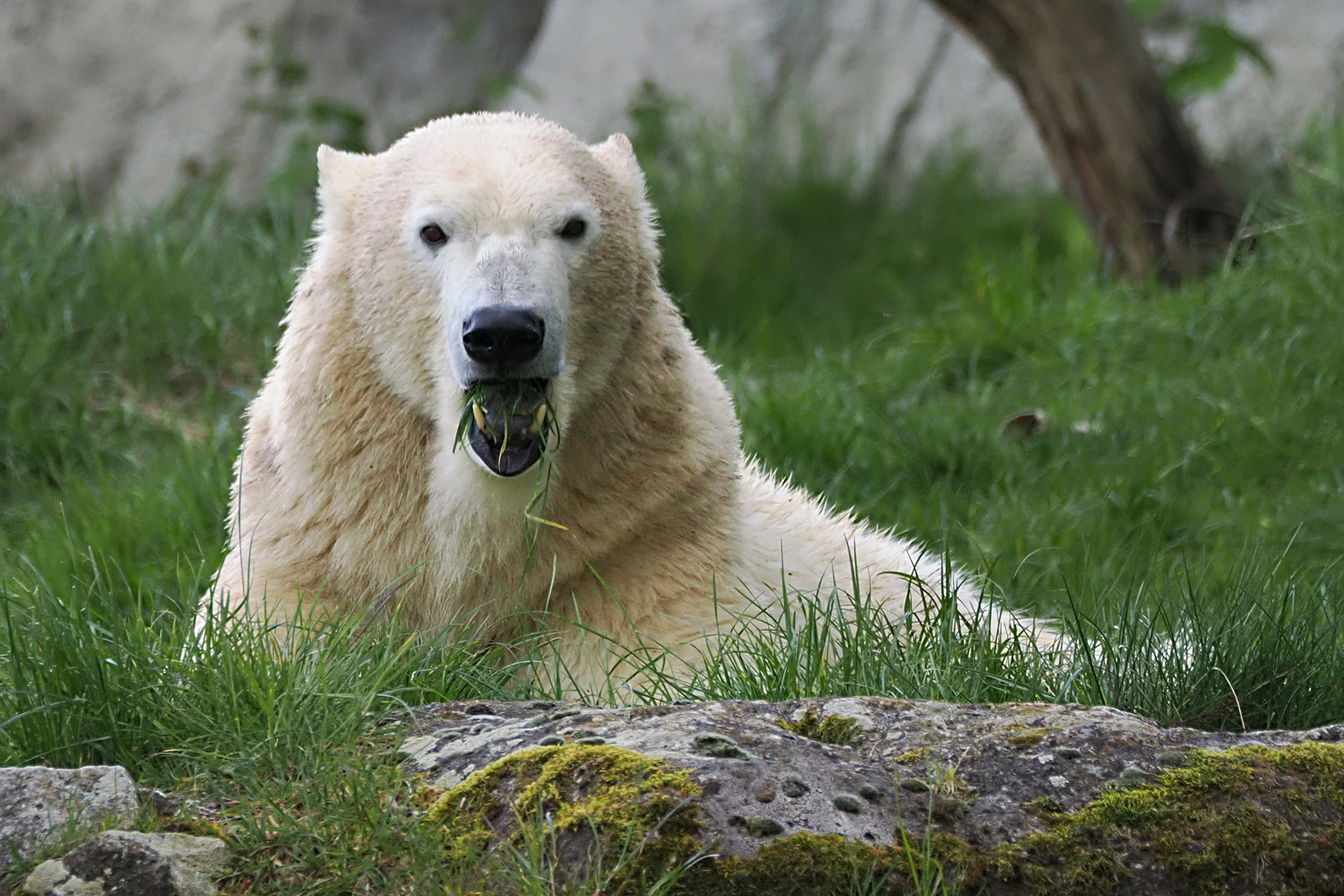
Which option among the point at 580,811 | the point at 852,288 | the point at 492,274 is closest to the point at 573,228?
the point at 492,274

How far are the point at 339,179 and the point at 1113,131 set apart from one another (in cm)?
468

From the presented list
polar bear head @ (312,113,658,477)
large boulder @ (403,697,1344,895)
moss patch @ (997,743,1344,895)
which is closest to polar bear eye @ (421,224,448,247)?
polar bear head @ (312,113,658,477)

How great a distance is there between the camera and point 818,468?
211 inches

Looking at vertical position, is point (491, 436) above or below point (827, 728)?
above

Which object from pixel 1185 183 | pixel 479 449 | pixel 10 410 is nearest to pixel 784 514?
pixel 479 449

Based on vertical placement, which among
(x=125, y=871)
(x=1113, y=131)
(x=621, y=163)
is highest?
(x=1113, y=131)

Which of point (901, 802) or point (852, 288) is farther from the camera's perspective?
point (852, 288)

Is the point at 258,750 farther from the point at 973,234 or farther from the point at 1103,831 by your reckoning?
the point at 973,234

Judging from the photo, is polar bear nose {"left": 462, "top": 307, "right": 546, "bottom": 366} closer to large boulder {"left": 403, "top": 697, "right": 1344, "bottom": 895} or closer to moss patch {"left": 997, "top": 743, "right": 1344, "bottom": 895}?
large boulder {"left": 403, "top": 697, "right": 1344, "bottom": 895}

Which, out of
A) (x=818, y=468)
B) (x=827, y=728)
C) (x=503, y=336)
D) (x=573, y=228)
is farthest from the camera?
(x=818, y=468)

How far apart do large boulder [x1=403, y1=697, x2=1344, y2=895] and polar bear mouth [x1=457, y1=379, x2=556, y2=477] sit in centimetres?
98

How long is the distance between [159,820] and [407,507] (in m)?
1.30

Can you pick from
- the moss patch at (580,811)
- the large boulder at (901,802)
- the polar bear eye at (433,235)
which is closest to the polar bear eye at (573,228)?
the polar bear eye at (433,235)

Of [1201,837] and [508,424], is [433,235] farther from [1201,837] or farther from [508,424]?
[1201,837]
